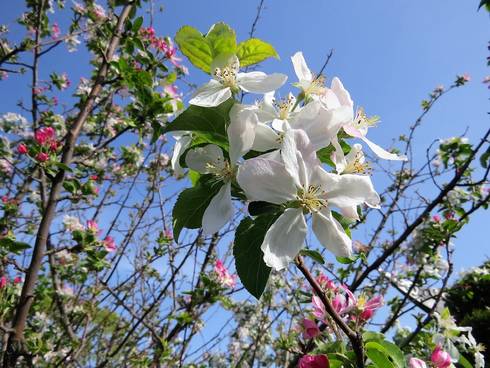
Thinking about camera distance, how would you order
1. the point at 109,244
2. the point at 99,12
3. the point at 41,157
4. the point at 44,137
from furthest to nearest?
1. the point at 99,12
2. the point at 109,244
3. the point at 44,137
4. the point at 41,157

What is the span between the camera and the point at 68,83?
4273 millimetres

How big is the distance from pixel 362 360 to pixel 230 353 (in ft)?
16.3

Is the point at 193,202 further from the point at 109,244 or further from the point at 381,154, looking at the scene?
the point at 109,244

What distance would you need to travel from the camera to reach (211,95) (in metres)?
0.74

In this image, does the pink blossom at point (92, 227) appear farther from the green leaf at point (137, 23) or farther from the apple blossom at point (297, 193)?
the apple blossom at point (297, 193)

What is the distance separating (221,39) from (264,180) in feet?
1.10

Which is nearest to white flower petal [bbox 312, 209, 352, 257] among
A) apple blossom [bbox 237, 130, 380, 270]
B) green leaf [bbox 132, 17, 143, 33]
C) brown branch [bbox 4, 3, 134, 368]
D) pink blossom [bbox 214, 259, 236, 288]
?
apple blossom [bbox 237, 130, 380, 270]

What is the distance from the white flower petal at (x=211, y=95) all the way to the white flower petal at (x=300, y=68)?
0.64 feet

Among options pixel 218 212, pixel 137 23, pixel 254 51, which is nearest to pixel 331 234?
pixel 218 212

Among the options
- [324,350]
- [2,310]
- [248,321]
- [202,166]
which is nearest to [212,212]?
[202,166]

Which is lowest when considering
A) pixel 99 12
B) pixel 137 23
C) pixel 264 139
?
pixel 264 139

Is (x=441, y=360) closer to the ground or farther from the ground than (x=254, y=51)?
closer to the ground

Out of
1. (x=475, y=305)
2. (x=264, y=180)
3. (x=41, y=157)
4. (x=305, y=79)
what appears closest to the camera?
(x=264, y=180)

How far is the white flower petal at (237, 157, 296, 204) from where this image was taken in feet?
2.05
